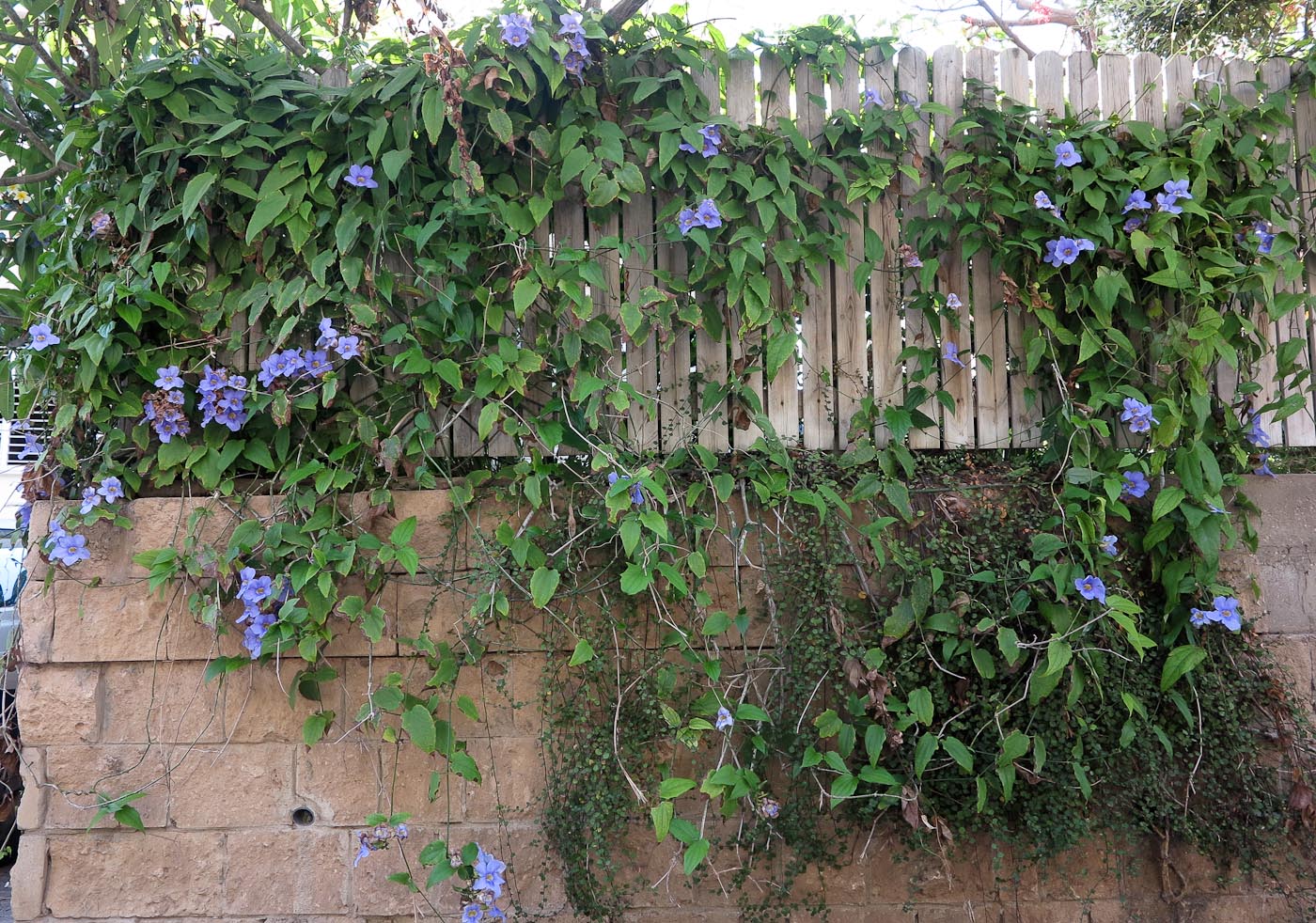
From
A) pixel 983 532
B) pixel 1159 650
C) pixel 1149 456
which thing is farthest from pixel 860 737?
pixel 1149 456

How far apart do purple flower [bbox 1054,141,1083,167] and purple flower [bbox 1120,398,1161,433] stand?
71 cm

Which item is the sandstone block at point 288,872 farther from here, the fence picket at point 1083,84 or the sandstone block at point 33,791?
the fence picket at point 1083,84

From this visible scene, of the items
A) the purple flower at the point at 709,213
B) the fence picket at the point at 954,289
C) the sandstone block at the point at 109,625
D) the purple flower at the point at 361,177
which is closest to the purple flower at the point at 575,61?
the purple flower at the point at 709,213

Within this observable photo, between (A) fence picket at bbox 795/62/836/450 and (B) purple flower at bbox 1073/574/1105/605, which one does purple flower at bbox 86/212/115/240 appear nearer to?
(A) fence picket at bbox 795/62/836/450

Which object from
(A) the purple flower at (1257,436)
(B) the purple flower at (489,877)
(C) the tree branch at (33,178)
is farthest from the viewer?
(C) the tree branch at (33,178)

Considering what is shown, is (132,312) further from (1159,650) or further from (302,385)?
(1159,650)

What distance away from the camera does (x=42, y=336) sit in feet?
8.32

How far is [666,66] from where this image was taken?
2682mm

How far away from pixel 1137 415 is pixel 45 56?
3.44 m

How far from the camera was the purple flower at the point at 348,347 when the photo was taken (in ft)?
8.19

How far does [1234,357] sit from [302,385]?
272 cm

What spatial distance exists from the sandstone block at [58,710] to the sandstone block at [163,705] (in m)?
0.04

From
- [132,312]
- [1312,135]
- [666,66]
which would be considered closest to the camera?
[132,312]

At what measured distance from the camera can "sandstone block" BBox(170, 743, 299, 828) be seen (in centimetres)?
261
